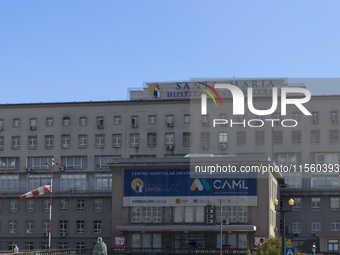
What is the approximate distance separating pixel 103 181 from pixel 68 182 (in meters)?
5.28

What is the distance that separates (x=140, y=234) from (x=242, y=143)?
22662mm

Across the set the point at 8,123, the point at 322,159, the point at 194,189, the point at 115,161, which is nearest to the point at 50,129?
the point at 8,123

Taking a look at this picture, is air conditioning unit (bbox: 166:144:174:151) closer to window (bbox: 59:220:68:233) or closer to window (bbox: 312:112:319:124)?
window (bbox: 59:220:68:233)

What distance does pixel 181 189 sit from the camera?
281ft

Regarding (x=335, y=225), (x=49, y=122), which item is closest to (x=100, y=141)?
(x=49, y=122)

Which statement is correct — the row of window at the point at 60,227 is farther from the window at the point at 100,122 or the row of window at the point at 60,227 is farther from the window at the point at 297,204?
the window at the point at 297,204

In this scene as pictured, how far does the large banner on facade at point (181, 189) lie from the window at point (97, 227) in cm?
1826

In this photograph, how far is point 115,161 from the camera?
289 ft

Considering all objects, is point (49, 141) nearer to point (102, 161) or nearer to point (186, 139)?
point (102, 161)

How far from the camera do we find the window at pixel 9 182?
107 meters

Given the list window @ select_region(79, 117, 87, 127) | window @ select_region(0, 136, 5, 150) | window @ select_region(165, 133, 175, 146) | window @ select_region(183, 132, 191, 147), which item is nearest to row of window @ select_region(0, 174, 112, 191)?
window @ select_region(0, 136, 5, 150)

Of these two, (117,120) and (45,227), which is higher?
(117,120)

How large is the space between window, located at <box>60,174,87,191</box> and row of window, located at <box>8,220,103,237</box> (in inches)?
194

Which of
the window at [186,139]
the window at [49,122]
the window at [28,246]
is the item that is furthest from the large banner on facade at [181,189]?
the window at [49,122]
